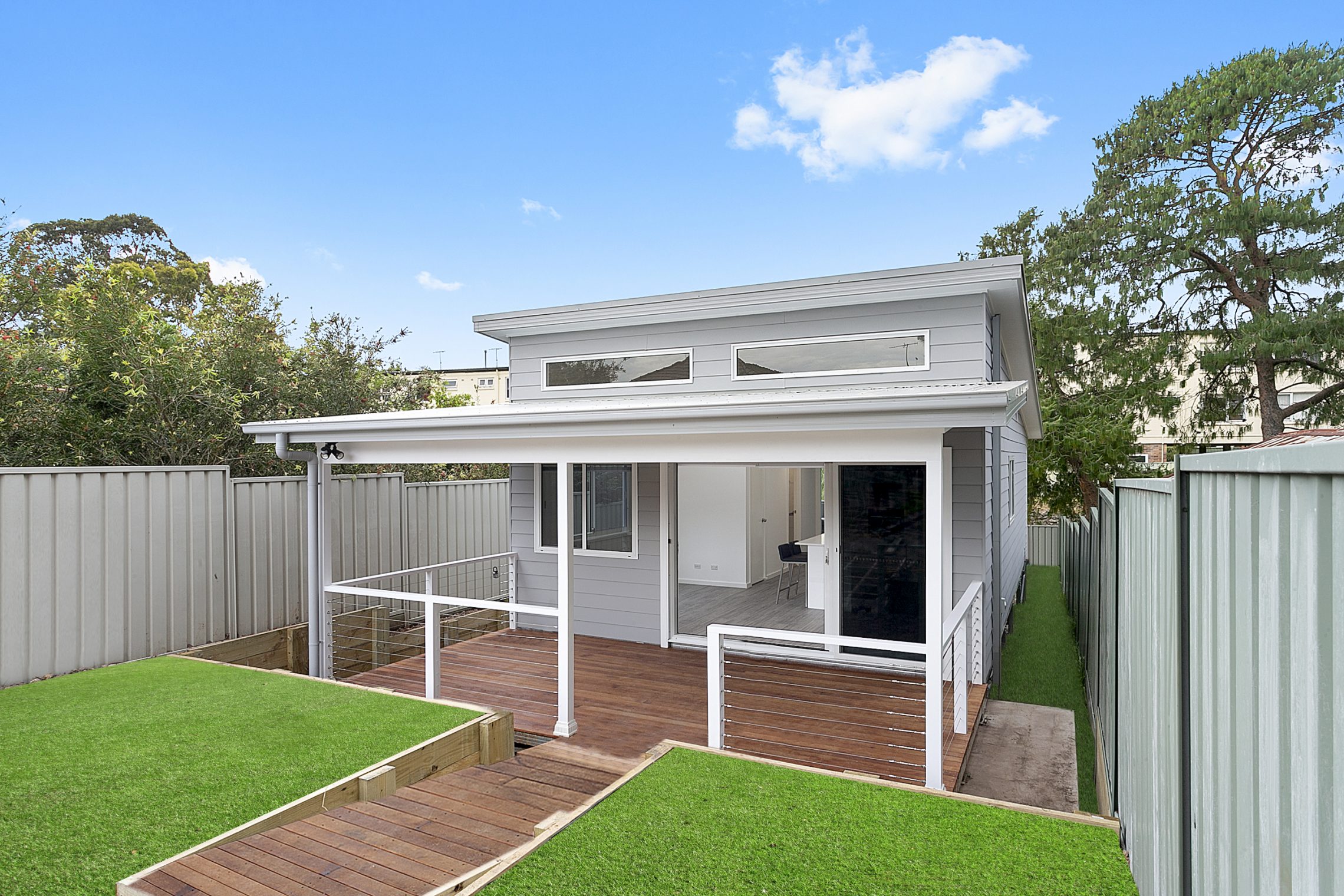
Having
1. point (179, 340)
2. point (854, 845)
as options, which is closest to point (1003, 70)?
point (179, 340)

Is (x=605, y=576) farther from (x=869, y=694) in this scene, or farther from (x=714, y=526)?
(x=714, y=526)

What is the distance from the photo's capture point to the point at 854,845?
326 cm

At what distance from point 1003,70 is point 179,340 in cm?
A: 2079

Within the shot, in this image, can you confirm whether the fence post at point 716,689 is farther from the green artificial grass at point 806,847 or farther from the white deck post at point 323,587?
the white deck post at point 323,587

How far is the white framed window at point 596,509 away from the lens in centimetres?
796

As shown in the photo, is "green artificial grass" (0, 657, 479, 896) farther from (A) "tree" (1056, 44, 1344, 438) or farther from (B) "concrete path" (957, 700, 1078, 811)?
(A) "tree" (1056, 44, 1344, 438)

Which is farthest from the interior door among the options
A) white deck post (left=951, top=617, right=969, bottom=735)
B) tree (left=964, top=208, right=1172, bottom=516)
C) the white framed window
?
tree (left=964, top=208, right=1172, bottom=516)

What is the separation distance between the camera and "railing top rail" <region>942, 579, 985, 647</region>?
450cm

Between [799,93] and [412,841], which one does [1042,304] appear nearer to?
[799,93]

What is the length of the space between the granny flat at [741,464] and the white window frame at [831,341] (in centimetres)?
2

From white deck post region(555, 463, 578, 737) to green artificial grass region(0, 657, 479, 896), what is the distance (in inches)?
27.1

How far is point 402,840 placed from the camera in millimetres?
3693

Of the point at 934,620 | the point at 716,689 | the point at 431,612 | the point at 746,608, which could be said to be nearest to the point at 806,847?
the point at 716,689

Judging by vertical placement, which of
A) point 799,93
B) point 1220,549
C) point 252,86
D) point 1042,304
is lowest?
point 1220,549
